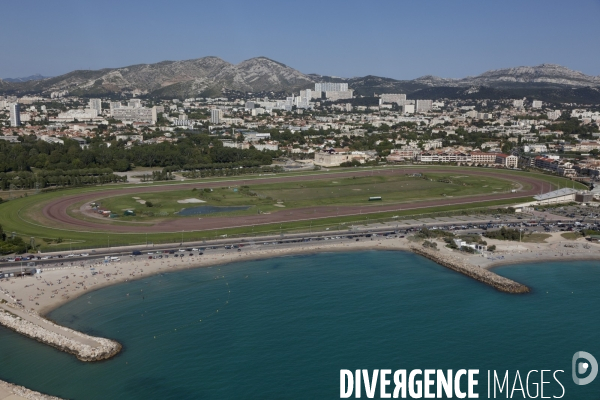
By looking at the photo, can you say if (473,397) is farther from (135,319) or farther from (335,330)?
(135,319)

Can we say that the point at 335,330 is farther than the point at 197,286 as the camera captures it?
No

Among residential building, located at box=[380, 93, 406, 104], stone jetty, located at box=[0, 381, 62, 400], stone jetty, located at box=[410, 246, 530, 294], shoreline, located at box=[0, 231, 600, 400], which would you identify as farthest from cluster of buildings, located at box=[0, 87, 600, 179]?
stone jetty, located at box=[0, 381, 62, 400]

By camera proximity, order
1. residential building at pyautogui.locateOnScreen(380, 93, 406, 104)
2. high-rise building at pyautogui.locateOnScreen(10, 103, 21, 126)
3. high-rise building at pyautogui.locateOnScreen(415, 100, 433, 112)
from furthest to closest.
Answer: residential building at pyautogui.locateOnScreen(380, 93, 406, 104), high-rise building at pyautogui.locateOnScreen(415, 100, 433, 112), high-rise building at pyautogui.locateOnScreen(10, 103, 21, 126)

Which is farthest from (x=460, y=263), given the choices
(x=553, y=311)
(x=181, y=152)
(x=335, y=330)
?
(x=181, y=152)

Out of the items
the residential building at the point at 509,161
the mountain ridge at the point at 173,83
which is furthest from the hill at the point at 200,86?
the residential building at the point at 509,161

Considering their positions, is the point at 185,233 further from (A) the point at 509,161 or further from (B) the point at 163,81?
(B) the point at 163,81

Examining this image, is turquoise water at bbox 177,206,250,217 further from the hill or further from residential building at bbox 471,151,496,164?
the hill
